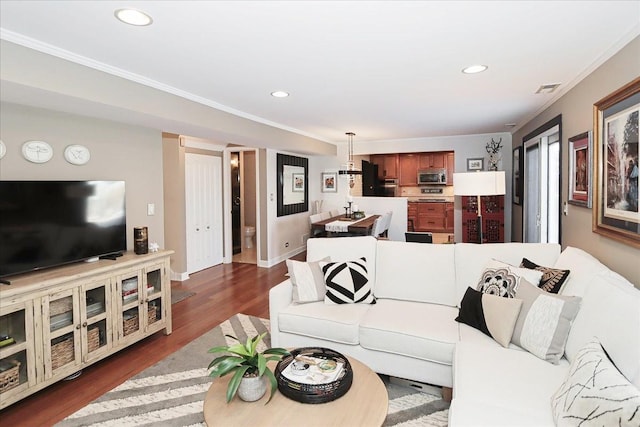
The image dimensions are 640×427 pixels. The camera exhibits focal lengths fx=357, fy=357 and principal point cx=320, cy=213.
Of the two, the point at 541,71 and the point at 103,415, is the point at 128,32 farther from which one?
the point at 541,71

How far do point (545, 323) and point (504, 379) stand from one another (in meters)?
0.47

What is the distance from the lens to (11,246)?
97.3 inches

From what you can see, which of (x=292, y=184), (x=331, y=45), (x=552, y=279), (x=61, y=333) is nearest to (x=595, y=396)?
(x=552, y=279)

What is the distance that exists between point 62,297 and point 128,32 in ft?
6.16

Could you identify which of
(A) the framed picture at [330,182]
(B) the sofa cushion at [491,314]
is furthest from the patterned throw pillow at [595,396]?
(A) the framed picture at [330,182]

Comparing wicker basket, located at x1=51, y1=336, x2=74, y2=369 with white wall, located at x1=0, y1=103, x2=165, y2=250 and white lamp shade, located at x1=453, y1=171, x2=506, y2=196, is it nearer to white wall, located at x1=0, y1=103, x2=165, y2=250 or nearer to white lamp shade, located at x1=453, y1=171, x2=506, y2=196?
white wall, located at x1=0, y1=103, x2=165, y2=250

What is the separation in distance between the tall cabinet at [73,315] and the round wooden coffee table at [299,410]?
1517 millimetres

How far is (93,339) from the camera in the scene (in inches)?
110

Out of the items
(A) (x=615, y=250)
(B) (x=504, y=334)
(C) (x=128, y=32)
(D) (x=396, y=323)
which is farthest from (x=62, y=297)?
(A) (x=615, y=250)

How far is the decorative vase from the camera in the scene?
1657 mm

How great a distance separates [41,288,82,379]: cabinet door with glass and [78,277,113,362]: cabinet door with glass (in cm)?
5

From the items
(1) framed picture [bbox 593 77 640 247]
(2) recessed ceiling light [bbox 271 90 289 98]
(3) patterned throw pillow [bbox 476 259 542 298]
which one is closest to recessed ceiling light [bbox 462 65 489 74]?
(1) framed picture [bbox 593 77 640 247]

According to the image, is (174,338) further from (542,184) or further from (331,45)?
(542,184)

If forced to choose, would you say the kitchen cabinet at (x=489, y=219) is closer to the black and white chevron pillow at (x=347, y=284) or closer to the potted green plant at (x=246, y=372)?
the black and white chevron pillow at (x=347, y=284)
